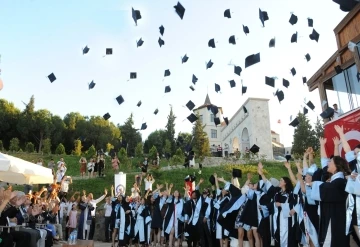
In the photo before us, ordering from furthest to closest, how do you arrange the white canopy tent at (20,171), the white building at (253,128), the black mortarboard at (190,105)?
the white building at (253,128) < the black mortarboard at (190,105) < the white canopy tent at (20,171)

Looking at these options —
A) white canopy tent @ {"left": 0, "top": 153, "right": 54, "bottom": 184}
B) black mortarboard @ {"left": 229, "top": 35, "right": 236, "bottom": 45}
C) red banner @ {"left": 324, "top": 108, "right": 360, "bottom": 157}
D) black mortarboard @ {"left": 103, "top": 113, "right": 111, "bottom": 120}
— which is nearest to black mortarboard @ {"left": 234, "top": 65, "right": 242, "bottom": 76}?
black mortarboard @ {"left": 229, "top": 35, "right": 236, "bottom": 45}

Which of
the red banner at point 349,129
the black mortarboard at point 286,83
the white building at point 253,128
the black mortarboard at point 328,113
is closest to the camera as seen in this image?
the red banner at point 349,129

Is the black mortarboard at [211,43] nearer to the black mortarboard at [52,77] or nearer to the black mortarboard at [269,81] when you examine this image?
the black mortarboard at [269,81]

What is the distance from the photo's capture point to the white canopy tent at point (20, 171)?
778cm

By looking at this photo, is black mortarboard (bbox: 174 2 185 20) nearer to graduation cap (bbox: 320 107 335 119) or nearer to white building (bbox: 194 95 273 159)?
graduation cap (bbox: 320 107 335 119)

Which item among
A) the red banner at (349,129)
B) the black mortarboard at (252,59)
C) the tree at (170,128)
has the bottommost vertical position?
the red banner at (349,129)

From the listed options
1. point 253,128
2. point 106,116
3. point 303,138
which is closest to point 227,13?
point 106,116

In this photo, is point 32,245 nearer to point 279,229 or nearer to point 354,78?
point 279,229

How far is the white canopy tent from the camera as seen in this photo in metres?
7.78

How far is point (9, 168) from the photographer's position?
7965 mm

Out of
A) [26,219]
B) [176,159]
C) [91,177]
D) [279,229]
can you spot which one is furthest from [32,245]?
[176,159]

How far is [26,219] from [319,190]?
639cm

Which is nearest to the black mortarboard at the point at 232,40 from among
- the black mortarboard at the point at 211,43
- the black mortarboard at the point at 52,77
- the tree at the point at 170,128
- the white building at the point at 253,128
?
the black mortarboard at the point at 211,43

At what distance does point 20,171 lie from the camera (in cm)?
842
